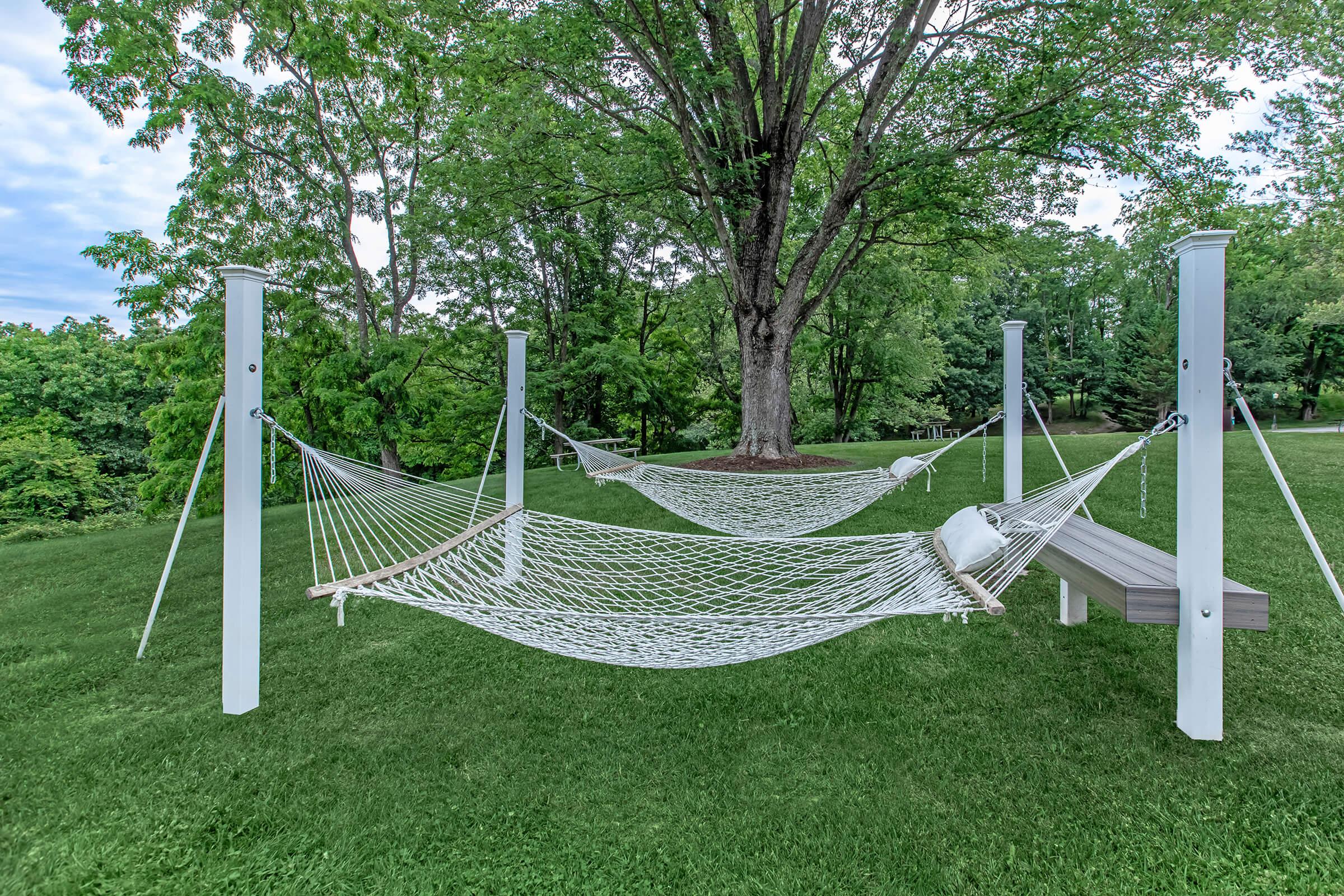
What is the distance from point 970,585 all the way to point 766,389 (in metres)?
4.78

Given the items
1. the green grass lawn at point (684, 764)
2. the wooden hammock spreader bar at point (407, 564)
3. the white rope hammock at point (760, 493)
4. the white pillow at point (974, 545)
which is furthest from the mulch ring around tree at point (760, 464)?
the white pillow at point (974, 545)

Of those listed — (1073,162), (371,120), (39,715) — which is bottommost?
(39,715)

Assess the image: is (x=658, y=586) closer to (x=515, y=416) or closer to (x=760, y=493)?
(x=515, y=416)

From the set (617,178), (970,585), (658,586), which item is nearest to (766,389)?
(617,178)

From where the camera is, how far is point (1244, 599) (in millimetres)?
1568

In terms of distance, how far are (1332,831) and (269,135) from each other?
33.6 ft

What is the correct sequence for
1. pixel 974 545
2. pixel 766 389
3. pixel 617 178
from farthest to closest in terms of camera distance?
pixel 766 389, pixel 617 178, pixel 974 545

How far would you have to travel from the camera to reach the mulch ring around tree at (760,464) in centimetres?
591

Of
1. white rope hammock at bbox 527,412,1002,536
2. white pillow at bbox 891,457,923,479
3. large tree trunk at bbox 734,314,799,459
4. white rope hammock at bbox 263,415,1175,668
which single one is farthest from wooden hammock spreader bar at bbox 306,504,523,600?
large tree trunk at bbox 734,314,799,459

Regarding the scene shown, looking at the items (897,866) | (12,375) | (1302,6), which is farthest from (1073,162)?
(12,375)

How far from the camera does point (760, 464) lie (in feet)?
19.8

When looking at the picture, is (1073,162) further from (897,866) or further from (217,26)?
(217,26)

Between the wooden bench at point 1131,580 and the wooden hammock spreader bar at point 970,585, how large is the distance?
10.5 inches

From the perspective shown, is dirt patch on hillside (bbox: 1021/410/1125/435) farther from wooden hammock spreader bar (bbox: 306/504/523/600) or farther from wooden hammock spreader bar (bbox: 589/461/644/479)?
wooden hammock spreader bar (bbox: 306/504/523/600)
